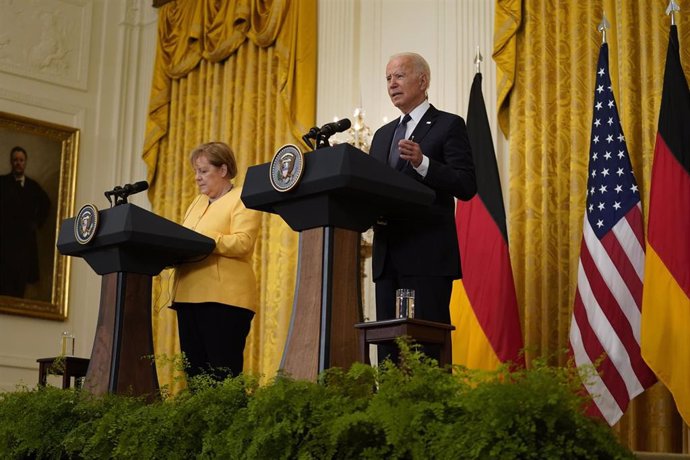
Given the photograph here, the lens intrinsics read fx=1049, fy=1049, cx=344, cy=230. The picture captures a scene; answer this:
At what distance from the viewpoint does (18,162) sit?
28.4ft

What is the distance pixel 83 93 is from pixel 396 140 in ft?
19.3

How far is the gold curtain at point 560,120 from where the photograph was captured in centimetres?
540

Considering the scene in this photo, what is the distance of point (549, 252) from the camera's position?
566 centimetres

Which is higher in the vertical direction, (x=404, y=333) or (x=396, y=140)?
(x=396, y=140)

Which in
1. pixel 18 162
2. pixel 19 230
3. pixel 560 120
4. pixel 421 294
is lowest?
pixel 421 294

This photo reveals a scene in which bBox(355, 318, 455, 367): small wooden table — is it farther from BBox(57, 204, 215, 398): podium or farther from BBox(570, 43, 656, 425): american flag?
BBox(570, 43, 656, 425): american flag

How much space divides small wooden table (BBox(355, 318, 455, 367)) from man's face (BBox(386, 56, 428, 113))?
972mm

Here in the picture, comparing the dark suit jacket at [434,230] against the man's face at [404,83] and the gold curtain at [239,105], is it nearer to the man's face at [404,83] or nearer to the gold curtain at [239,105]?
the man's face at [404,83]

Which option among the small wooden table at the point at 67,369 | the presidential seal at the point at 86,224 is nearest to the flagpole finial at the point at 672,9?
the presidential seal at the point at 86,224

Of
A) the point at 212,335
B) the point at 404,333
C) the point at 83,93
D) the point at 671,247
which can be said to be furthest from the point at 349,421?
the point at 83,93

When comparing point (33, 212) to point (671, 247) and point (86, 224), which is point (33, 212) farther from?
point (671, 247)

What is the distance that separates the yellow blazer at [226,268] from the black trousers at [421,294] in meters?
0.86

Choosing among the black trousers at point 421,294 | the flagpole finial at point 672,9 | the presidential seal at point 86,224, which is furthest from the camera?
the flagpole finial at point 672,9

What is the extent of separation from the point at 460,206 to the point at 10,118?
445cm
